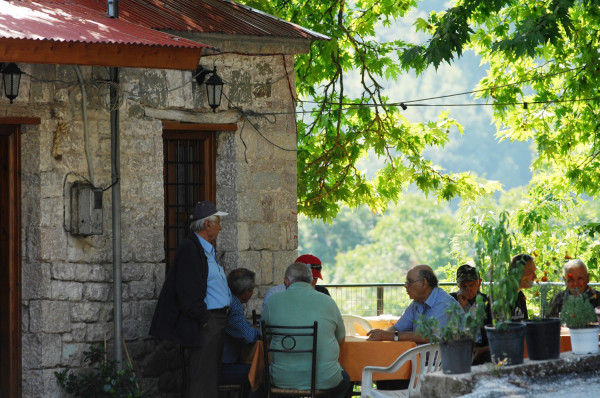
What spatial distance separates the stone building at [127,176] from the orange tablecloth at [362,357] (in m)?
1.35

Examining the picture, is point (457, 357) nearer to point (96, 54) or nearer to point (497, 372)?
point (497, 372)

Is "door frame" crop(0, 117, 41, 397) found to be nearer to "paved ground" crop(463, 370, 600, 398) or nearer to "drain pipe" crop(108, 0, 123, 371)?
"drain pipe" crop(108, 0, 123, 371)

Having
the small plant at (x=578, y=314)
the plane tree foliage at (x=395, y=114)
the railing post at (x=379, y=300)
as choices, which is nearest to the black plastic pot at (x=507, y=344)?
the small plant at (x=578, y=314)

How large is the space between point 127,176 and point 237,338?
1.64 meters

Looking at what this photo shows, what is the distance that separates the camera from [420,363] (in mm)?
6352

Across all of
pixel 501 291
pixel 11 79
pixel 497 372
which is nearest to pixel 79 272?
pixel 11 79

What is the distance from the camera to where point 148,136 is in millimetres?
7973

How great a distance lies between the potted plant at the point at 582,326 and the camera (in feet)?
18.1

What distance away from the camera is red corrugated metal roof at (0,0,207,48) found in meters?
6.20

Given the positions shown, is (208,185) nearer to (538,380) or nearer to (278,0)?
(538,380)

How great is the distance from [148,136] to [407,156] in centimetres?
533

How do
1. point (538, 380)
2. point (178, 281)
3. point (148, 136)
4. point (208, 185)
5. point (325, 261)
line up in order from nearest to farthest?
point (538, 380)
point (178, 281)
point (148, 136)
point (208, 185)
point (325, 261)

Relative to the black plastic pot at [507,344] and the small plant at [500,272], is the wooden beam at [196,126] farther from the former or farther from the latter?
the black plastic pot at [507,344]

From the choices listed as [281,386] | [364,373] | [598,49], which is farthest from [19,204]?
[598,49]
